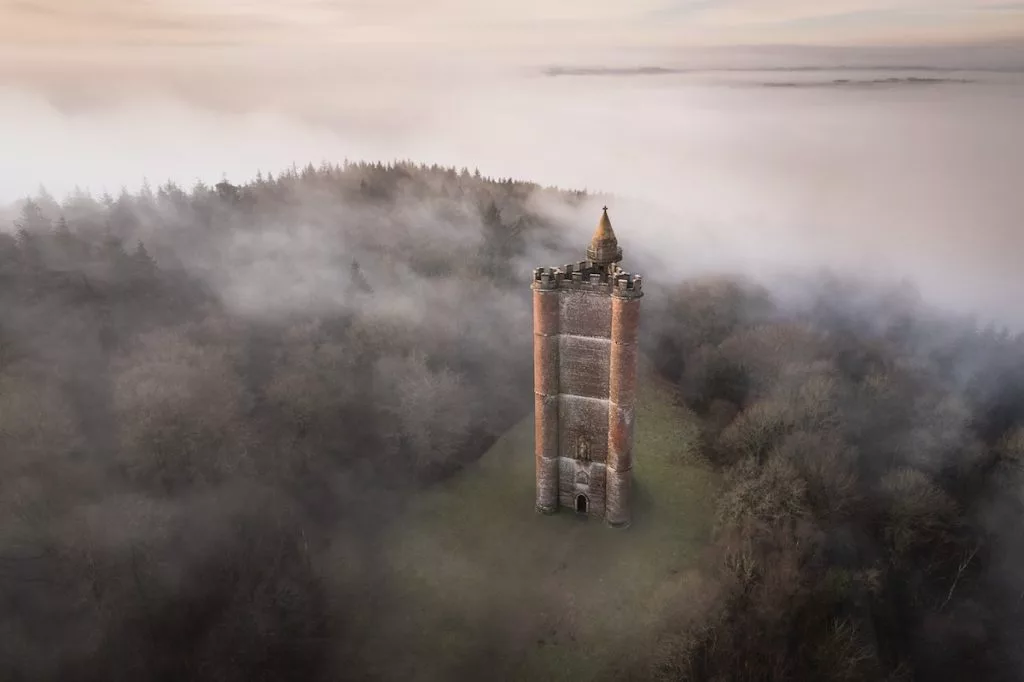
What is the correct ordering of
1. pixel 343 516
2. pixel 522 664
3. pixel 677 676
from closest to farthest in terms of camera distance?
pixel 677 676, pixel 522 664, pixel 343 516

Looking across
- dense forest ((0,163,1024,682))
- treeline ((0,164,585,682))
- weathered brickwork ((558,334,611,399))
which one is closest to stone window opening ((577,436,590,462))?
weathered brickwork ((558,334,611,399))

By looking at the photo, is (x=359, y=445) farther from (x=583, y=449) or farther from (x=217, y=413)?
(x=583, y=449)

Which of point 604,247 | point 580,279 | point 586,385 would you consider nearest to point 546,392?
point 586,385

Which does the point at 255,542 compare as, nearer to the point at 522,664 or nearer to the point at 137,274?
the point at 522,664

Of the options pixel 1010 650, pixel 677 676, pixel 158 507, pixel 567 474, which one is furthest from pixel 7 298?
pixel 1010 650

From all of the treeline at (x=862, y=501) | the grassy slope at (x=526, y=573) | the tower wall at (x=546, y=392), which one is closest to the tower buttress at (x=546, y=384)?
the tower wall at (x=546, y=392)

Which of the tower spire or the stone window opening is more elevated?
the tower spire

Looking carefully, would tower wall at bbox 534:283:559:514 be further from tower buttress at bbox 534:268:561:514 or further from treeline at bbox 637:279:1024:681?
treeline at bbox 637:279:1024:681
